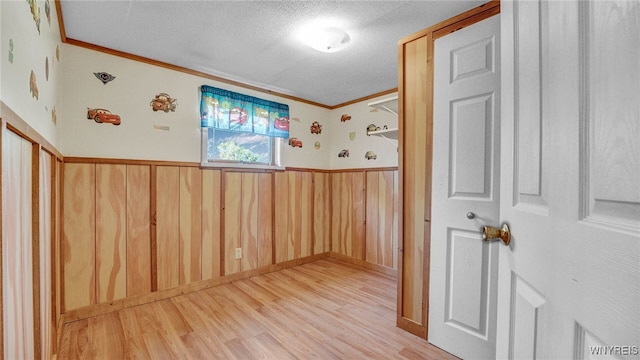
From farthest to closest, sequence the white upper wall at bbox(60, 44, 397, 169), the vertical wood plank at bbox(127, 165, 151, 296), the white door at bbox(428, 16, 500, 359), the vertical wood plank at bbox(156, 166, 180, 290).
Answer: the vertical wood plank at bbox(156, 166, 180, 290)
the vertical wood plank at bbox(127, 165, 151, 296)
the white upper wall at bbox(60, 44, 397, 169)
the white door at bbox(428, 16, 500, 359)

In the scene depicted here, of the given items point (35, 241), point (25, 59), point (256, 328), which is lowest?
point (256, 328)

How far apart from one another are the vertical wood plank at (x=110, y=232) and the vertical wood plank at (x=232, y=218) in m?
0.88

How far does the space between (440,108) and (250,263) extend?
2.48 meters

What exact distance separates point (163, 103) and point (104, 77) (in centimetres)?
45

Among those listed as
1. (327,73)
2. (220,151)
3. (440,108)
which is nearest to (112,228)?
(220,151)

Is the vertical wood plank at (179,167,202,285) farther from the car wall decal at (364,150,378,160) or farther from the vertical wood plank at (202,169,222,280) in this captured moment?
the car wall decal at (364,150,378,160)

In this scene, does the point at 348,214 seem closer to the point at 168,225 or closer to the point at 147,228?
the point at 168,225

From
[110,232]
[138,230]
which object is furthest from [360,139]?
[110,232]

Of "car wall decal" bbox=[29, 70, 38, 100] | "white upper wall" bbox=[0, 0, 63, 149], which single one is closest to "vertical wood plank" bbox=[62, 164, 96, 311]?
"white upper wall" bbox=[0, 0, 63, 149]

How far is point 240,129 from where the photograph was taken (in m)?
2.96

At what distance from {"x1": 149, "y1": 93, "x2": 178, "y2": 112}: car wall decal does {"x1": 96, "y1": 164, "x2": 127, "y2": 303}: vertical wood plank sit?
2.03 ft

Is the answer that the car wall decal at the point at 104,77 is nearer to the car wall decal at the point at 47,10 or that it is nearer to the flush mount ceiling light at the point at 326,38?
the car wall decal at the point at 47,10

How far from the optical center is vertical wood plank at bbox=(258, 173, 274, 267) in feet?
10.2

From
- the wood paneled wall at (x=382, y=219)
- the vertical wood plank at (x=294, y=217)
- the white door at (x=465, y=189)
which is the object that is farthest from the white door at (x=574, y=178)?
the vertical wood plank at (x=294, y=217)
